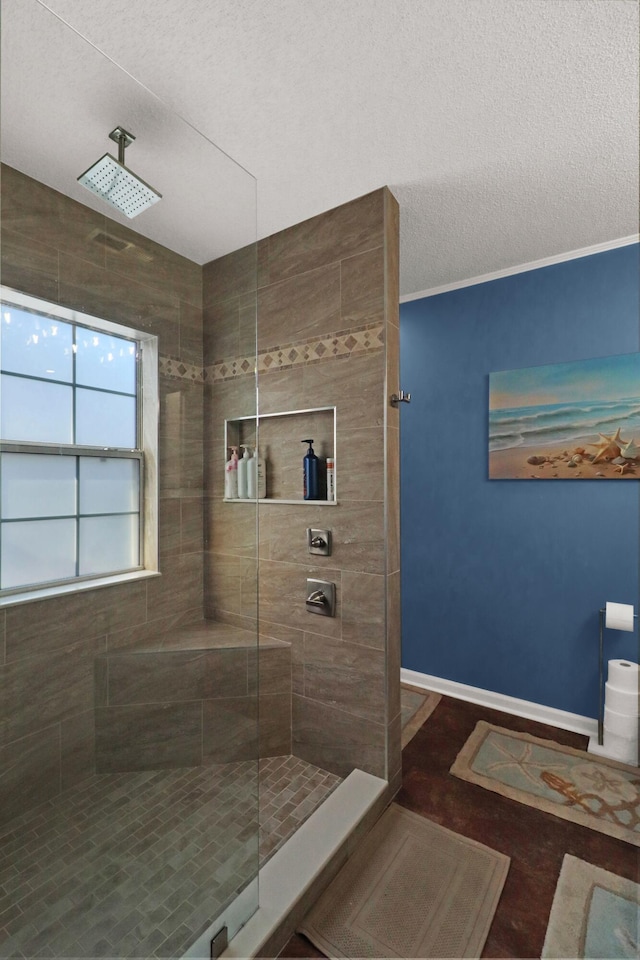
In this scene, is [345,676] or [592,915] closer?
[592,915]

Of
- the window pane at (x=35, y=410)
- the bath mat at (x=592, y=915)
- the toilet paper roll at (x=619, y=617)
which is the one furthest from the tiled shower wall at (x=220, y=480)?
the toilet paper roll at (x=619, y=617)

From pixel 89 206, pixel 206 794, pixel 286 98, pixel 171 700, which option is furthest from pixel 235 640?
pixel 286 98

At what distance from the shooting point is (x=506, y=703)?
2578 mm

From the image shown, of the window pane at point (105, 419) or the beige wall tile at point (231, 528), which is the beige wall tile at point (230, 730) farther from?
the window pane at point (105, 419)

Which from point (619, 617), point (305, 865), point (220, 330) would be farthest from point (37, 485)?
point (619, 617)

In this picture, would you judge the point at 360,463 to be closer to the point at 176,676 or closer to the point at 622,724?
the point at 176,676

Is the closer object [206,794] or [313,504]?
[206,794]

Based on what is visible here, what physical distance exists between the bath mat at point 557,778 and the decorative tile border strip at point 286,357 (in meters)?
1.94

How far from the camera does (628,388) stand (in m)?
2.24

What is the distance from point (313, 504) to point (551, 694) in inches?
67.1

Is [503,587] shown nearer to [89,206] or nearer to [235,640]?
[235,640]

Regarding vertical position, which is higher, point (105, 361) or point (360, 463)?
point (105, 361)

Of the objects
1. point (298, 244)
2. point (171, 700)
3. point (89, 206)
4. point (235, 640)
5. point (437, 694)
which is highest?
point (298, 244)

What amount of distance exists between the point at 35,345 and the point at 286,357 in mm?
1203
